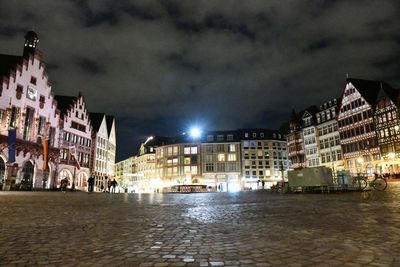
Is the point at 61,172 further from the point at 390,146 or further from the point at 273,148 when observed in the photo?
the point at 273,148

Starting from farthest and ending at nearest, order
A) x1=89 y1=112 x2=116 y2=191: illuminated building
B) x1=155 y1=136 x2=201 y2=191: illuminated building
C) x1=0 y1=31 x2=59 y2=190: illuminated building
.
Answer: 1. x1=155 y1=136 x2=201 y2=191: illuminated building
2. x1=89 y1=112 x2=116 y2=191: illuminated building
3. x1=0 y1=31 x2=59 y2=190: illuminated building

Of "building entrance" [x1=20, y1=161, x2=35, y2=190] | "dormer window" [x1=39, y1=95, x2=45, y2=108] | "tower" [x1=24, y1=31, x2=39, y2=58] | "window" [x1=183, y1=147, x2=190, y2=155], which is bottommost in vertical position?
"building entrance" [x1=20, y1=161, x2=35, y2=190]

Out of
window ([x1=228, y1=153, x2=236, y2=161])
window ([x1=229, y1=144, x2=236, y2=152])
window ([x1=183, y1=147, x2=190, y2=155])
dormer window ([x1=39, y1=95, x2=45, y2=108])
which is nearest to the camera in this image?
dormer window ([x1=39, y1=95, x2=45, y2=108])

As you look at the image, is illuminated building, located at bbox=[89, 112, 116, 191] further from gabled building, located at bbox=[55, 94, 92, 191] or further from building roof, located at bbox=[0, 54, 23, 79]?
building roof, located at bbox=[0, 54, 23, 79]

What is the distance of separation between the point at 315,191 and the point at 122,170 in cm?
12791

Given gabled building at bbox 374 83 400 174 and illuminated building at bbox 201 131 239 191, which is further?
illuminated building at bbox 201 131 239 191

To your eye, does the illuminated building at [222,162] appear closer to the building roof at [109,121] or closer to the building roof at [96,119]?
the building roof at [109,121]

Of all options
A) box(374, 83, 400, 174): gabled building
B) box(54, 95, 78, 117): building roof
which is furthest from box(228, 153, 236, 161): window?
box(54, 95, 78, 117): building roof

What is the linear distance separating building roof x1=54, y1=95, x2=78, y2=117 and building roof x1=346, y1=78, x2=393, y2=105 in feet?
174

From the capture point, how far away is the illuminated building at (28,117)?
37.4 m

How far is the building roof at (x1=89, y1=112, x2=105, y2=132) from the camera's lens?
66.4 metres

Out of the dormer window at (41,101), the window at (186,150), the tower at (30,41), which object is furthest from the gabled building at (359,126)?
the tower at (30,41)

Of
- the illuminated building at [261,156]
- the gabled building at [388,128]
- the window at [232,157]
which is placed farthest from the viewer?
the window at [232,157]

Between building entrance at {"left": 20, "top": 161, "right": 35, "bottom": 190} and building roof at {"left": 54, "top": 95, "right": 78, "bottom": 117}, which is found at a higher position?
building roof at {"left": 54, "top": 95, "right": 78, "bottom": 117}
